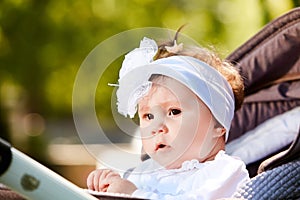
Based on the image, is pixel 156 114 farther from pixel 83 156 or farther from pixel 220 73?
pixel 83 156

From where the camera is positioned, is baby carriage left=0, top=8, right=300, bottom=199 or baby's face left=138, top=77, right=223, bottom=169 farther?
baby carriage left=0, top=8, right=300, bottom=199

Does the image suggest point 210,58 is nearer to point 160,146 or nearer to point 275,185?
point 160,146

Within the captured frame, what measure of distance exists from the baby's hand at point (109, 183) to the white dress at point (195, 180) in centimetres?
2

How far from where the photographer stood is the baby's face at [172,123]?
6.25 ft

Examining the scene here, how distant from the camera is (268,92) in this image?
9.46 ft

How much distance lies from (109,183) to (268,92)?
110cm

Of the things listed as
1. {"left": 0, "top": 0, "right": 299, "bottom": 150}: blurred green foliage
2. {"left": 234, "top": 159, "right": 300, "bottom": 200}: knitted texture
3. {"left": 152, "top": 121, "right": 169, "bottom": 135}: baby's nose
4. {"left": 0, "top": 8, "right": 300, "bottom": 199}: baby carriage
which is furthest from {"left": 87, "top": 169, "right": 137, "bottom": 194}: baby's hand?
{"left": 0, "top": 0, "right": 299, "bottom": 150}: blurred green foliage

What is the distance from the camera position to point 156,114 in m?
1.92

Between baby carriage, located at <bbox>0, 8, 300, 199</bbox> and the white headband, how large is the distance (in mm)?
528

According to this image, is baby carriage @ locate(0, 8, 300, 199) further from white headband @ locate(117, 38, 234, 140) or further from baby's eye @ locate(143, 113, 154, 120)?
baby's eye @ locate(143, 113, 154, 120)

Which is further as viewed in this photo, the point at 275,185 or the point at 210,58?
the point at 210,58

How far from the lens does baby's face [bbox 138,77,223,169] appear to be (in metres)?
1.91

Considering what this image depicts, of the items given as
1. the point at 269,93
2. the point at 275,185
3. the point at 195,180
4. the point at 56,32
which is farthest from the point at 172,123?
the point at 56,32

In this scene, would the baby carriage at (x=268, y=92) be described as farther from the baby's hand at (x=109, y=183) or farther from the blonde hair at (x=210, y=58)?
the baby's hand at (x=109, y=183)
